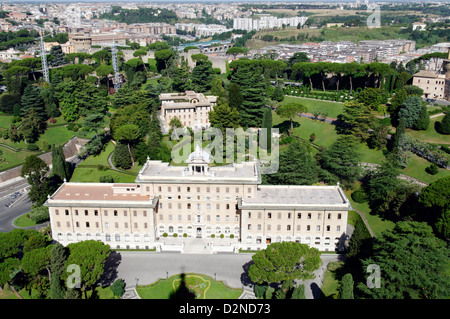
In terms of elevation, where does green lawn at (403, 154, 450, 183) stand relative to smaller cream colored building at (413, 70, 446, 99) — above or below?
below

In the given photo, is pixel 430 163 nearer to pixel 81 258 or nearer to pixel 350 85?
pixel 350 85

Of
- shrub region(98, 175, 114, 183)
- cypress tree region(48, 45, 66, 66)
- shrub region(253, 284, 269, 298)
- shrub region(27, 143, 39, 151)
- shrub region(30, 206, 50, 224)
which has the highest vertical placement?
cypress tree region(48, 45, 66, 66)

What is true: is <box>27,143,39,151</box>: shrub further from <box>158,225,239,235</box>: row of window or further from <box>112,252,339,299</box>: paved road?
<box>158,225,239,235</box>: row of window

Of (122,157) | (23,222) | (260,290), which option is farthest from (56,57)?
(260,290)

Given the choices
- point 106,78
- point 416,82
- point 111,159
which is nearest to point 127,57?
point 106,78

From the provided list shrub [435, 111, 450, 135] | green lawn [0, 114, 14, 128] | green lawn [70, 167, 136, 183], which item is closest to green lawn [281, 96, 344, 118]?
shrub [435, 111, 450, 135]

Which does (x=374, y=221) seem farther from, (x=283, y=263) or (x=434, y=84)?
(x=434, y=84)
